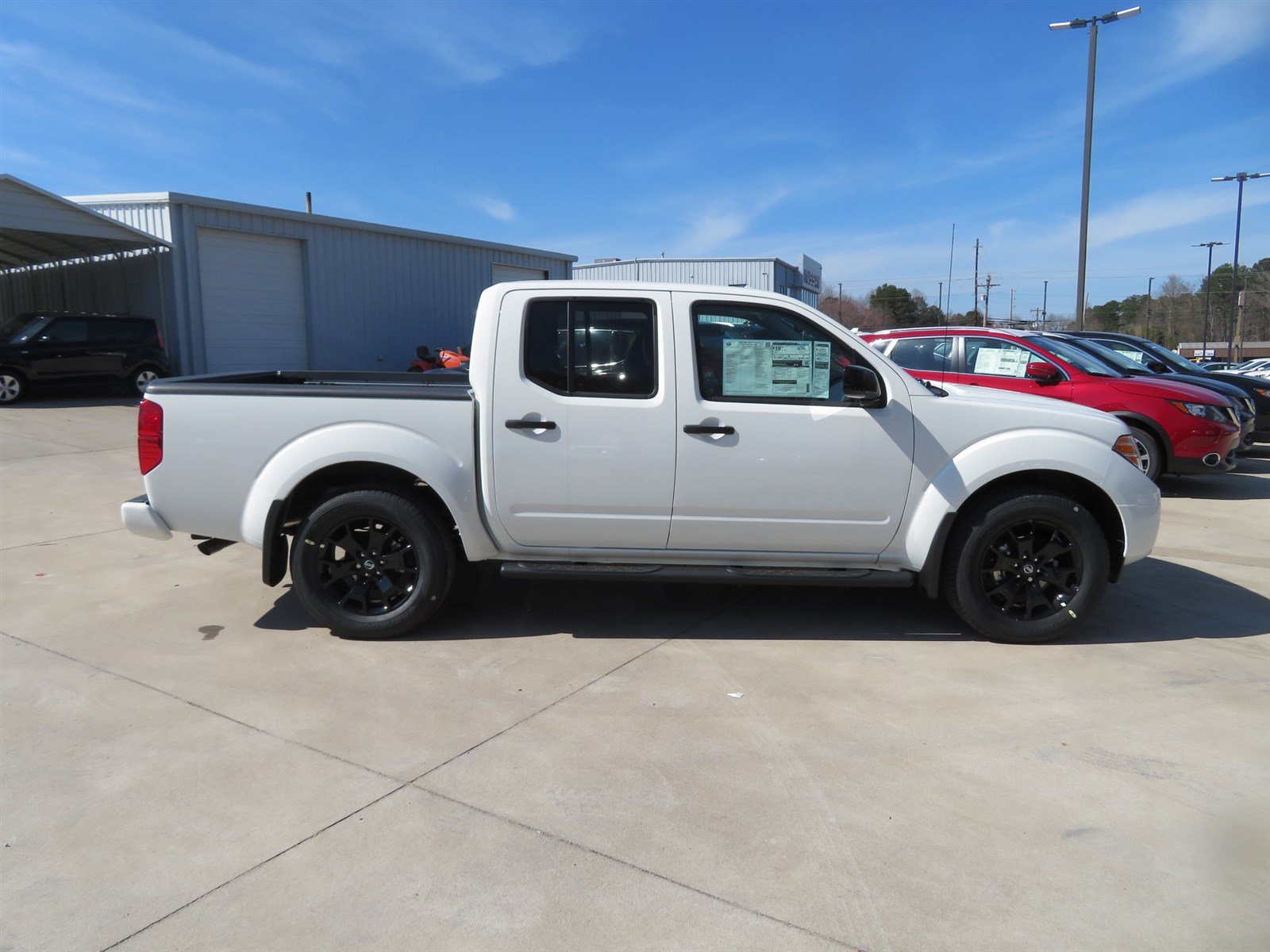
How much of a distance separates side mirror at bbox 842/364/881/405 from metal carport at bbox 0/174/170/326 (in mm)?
16174

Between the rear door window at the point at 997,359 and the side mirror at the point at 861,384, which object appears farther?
the rear door window at the point at 997,359

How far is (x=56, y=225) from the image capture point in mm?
16047

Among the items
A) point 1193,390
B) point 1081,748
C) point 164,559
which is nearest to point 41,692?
point 164,559

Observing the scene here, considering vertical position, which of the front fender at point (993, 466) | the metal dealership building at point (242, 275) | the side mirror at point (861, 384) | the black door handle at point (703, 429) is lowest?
the front fender at point (993, 466)

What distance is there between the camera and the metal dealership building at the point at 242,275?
1719 cm

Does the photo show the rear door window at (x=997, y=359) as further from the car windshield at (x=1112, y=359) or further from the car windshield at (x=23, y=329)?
the car windshield at (x=23, y=329)

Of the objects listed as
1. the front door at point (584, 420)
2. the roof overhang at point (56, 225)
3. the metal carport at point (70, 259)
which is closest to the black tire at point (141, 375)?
the metal carport at point (70, 259)

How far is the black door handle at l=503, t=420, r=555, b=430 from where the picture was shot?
15.1 ft

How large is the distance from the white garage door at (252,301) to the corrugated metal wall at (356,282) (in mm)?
223

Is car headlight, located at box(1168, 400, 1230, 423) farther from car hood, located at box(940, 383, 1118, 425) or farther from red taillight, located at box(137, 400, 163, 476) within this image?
red taillight, located at box(137, 400, 163, 476)

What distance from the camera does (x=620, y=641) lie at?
489 cm

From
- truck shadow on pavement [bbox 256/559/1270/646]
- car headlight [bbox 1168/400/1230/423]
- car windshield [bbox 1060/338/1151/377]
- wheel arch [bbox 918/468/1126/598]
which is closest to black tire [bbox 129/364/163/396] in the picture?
truck shadow on pavement [bbox 256/559/1270/646]

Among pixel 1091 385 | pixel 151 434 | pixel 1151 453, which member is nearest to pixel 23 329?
pixel 151 434

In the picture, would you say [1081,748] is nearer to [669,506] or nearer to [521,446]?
[669,506]
